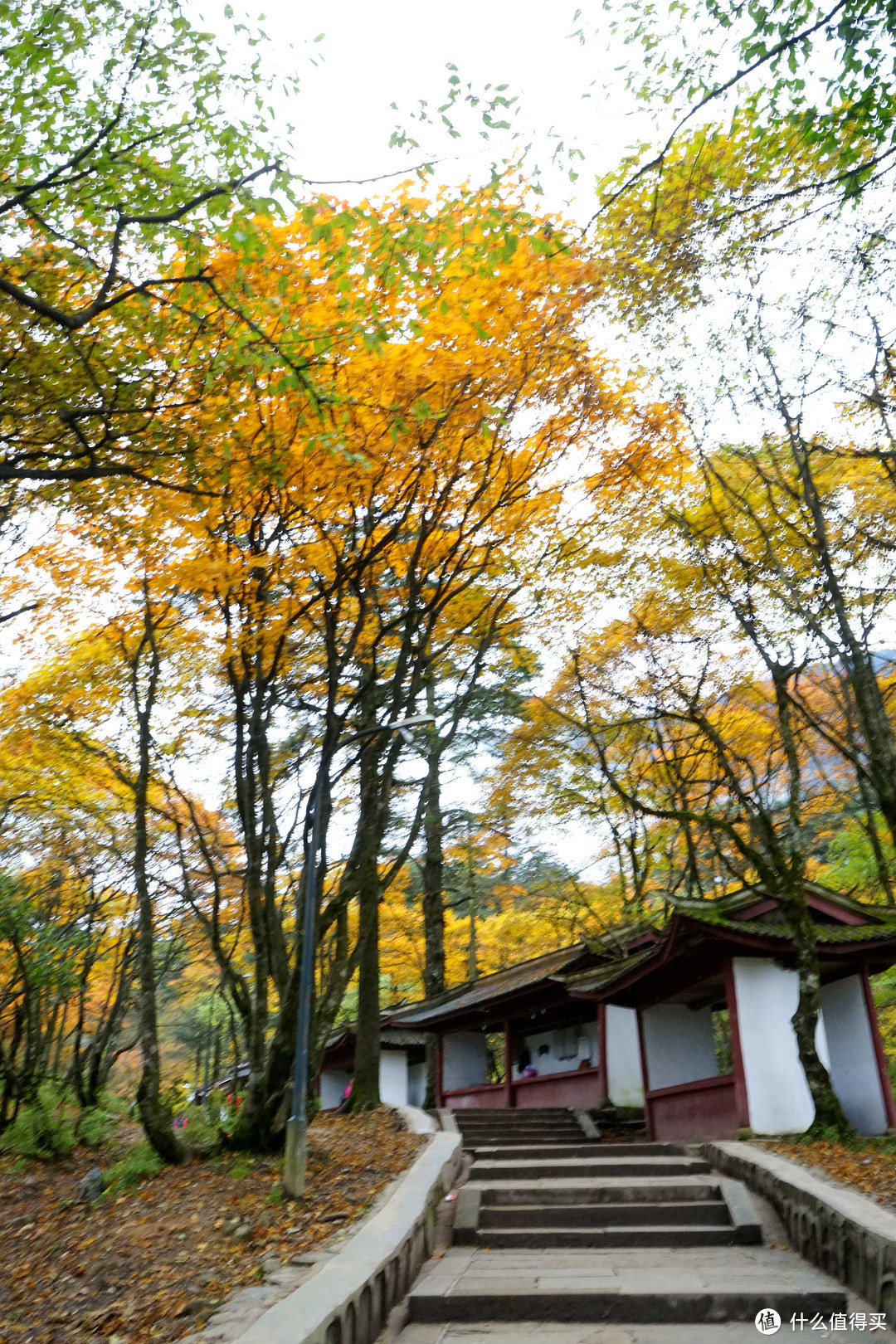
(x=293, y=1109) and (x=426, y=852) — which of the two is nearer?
(x=293, y=1109)

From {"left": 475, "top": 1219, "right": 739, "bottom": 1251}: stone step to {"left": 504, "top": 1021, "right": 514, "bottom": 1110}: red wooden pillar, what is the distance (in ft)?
47.4

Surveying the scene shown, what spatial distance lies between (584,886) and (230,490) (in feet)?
52.4

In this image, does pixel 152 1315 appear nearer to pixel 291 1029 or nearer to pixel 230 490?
pixel 291 1029

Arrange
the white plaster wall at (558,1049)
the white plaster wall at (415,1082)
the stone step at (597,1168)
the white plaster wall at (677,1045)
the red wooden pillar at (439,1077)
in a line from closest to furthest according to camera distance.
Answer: the stone step at (597,1168)
the white plaster wall at (677,1045)
the white plaster wall at (558,1049)
the red wooden pillar at (439,1077)
the white plaster wall at (415,1082)

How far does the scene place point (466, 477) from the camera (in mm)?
10875

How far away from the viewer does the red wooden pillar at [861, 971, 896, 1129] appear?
12.9 meters

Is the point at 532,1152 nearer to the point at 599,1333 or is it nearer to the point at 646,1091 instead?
the point at 646,1091

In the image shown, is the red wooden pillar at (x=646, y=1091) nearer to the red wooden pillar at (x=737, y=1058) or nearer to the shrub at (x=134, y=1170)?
the red wooden pillar at (x=737, y=1058)

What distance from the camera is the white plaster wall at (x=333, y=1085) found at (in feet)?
104

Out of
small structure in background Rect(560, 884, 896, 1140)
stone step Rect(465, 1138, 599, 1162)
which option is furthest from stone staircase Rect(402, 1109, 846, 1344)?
small structure in background Rect(560, 884, 896, 1140)

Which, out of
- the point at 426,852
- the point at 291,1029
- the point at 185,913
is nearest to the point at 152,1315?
the point at 291,1029

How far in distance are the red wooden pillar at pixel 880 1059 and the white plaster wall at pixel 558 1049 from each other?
6.49 metres

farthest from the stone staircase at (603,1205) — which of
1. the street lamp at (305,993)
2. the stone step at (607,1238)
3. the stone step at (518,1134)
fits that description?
the stone step at (518,1134)

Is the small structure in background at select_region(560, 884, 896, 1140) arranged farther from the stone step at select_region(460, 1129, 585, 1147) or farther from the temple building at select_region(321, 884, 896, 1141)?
the stone step at select_region(460, 1129, 585, 1147)
